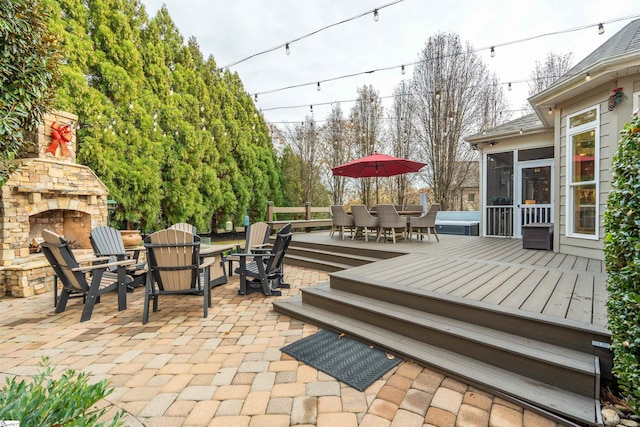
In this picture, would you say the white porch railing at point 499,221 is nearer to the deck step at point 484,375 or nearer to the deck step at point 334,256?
the deck step at point 334,256

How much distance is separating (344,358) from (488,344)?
41.8 inches

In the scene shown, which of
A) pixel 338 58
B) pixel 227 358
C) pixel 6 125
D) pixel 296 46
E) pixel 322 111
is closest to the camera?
pixel 227 358

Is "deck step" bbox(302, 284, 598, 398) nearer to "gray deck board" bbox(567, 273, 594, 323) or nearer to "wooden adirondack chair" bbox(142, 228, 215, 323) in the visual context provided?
"gray deck board" bbox(567, 273, 594, 323)

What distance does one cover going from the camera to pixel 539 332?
2.10 metres

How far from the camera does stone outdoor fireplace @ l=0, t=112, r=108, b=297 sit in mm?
4270

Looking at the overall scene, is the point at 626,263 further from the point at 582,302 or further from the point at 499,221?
the point at 499,221

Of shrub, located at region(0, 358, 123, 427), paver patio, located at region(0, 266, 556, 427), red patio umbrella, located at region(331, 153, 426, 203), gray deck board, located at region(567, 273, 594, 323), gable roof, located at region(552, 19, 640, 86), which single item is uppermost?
gable roof, located at region(552, 19, 640, 86)

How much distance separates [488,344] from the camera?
6.86ft

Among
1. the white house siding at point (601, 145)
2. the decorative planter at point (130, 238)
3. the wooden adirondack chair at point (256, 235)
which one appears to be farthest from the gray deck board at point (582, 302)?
the decorative planter at point (130, 238)

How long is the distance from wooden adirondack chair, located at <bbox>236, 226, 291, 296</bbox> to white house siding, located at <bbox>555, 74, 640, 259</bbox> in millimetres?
4282

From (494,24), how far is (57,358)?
982cm

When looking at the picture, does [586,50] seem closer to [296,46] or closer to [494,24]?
[494,24]

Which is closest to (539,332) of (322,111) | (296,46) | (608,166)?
(608,166)

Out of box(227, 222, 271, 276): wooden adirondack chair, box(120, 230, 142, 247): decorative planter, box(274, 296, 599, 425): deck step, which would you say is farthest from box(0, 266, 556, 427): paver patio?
box(120, 230, 142, 247): decorative planter
